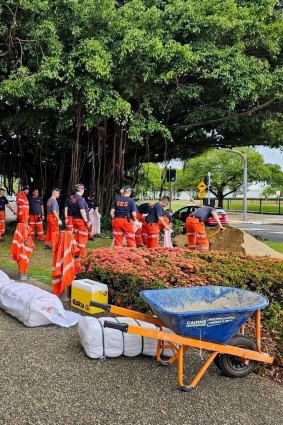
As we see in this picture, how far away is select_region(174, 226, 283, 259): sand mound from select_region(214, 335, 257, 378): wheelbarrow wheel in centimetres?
691

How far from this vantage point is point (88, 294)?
5.82m

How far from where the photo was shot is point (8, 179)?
20.2 m

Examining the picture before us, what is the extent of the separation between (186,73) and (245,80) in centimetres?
174

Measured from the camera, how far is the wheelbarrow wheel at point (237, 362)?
161 inches

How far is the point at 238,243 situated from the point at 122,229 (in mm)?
3286

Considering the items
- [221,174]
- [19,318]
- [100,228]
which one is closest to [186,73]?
[100,228]

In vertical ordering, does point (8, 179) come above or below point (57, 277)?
above

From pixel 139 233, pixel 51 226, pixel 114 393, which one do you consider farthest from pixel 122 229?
pixel 114 393

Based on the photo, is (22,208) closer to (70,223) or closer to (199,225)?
(70,223)

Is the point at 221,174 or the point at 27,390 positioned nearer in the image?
the point at 27,390

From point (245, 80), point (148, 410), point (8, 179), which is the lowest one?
point (148, 410)

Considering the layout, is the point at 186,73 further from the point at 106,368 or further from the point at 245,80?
the point at 106,368

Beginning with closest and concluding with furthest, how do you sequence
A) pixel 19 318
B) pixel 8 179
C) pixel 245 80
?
pixel 19 318 < pixel 245 80 < pixel 8 179

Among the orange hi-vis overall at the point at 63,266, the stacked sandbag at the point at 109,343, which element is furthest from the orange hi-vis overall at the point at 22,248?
the stacked sandbag at the point at 109,343
